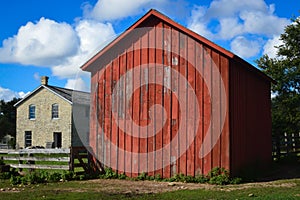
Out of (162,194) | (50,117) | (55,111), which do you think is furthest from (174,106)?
(50,117)

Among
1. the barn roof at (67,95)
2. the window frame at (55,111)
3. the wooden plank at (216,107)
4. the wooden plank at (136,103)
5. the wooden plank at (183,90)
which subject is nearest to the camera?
the wooden plank at (216,107)

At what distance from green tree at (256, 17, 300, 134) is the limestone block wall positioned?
20463mm

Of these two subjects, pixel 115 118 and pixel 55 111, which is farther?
pixel 55 111

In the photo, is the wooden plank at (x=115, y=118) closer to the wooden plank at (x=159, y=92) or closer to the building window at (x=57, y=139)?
the wooden plank at (x=159, y=92)

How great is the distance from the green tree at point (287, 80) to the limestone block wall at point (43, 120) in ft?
Result: 67.1

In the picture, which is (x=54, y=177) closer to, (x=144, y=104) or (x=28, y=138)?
(x=144, y=104)

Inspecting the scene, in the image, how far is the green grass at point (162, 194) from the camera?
10.0 m

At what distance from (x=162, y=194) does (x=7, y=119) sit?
185 feet

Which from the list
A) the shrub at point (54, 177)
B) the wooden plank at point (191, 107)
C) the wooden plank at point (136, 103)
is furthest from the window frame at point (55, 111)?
the wooden plank at point (191, 107)

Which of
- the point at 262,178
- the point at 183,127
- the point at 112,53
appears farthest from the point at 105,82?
the point at 262,178

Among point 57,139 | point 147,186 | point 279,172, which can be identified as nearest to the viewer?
point 147,186

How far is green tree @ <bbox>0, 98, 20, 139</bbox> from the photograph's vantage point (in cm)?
5819

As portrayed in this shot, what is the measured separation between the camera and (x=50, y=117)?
128 feet

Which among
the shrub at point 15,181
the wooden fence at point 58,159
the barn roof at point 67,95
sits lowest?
the shrub at point 15,181
